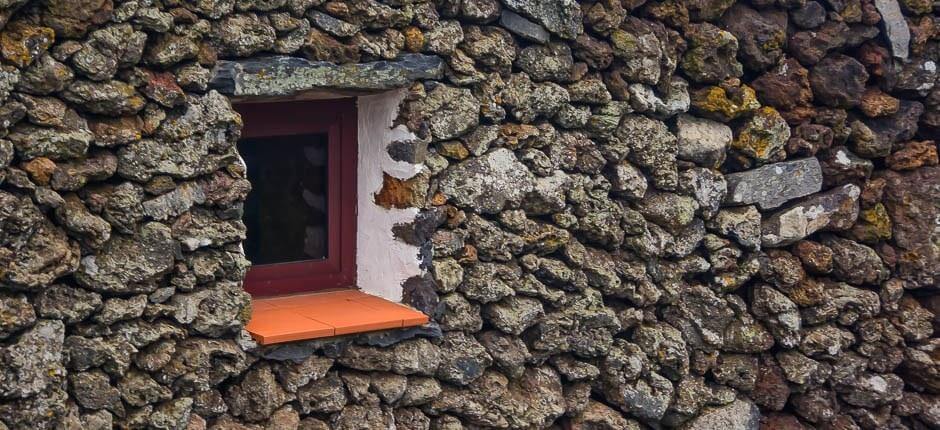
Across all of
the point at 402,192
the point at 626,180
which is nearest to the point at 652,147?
the point at 626,180

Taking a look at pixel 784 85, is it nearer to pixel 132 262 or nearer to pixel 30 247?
pixel 132 262

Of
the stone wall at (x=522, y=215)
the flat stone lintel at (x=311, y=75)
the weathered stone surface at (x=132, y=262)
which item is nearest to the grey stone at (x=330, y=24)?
the stone wall at (x=522, y=215)

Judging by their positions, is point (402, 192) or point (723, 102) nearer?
point (402, 192)

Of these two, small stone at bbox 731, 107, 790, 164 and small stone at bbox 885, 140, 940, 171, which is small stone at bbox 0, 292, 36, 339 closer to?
small stone at bbox 731, 107, 790, 164

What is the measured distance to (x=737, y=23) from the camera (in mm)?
6508

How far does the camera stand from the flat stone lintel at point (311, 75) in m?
5.25

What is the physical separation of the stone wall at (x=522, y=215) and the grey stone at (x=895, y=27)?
0.04 feet

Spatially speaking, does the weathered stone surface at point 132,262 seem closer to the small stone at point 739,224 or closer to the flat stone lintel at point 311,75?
the flat stone lintel at point 311,75

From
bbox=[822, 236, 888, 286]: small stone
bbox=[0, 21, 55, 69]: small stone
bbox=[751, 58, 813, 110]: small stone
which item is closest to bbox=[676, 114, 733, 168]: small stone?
bbox=[751, 58, 813, 110]: small stone

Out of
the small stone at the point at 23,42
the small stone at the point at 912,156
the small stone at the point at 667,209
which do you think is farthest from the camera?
the small stone at the point at 912,156

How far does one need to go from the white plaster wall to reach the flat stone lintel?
0.14 m

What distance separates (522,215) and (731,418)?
1.50m

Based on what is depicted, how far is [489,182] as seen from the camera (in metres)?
5.85

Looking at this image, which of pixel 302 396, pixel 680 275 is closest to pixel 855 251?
pixel 680 275
